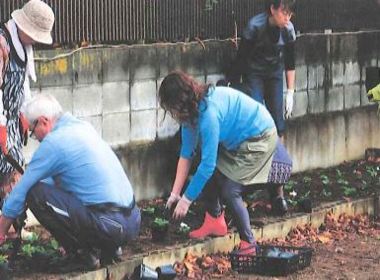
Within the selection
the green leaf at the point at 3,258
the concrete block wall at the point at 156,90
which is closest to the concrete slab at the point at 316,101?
the concrete block wall at the point at 156,90

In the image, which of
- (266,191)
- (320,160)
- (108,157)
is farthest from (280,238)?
(320,160)

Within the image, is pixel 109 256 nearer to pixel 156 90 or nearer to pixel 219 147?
pixel 219 147

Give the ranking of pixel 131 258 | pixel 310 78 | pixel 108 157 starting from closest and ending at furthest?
pixel 108 157
pixel 131 258
pixel 310 78

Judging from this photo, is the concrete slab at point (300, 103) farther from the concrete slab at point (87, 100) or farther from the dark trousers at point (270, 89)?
the concrete slab at point (87, 100)

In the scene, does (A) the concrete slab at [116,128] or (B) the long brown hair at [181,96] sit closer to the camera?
(B) the long brown hair at [181,96]

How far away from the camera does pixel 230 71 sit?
388 inches

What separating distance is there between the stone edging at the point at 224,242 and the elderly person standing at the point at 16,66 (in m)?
1.15

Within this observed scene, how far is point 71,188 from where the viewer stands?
6531 millimetres

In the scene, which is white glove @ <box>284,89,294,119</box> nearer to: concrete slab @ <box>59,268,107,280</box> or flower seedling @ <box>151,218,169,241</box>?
flower seedling @ <box>151,218,169,241</box>

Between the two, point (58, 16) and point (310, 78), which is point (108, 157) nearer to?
point (58, 16)

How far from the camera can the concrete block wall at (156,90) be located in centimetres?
852

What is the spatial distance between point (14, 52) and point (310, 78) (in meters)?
5.10

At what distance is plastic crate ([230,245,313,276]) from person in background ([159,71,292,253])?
0.17m

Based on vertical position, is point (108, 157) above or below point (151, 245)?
above
